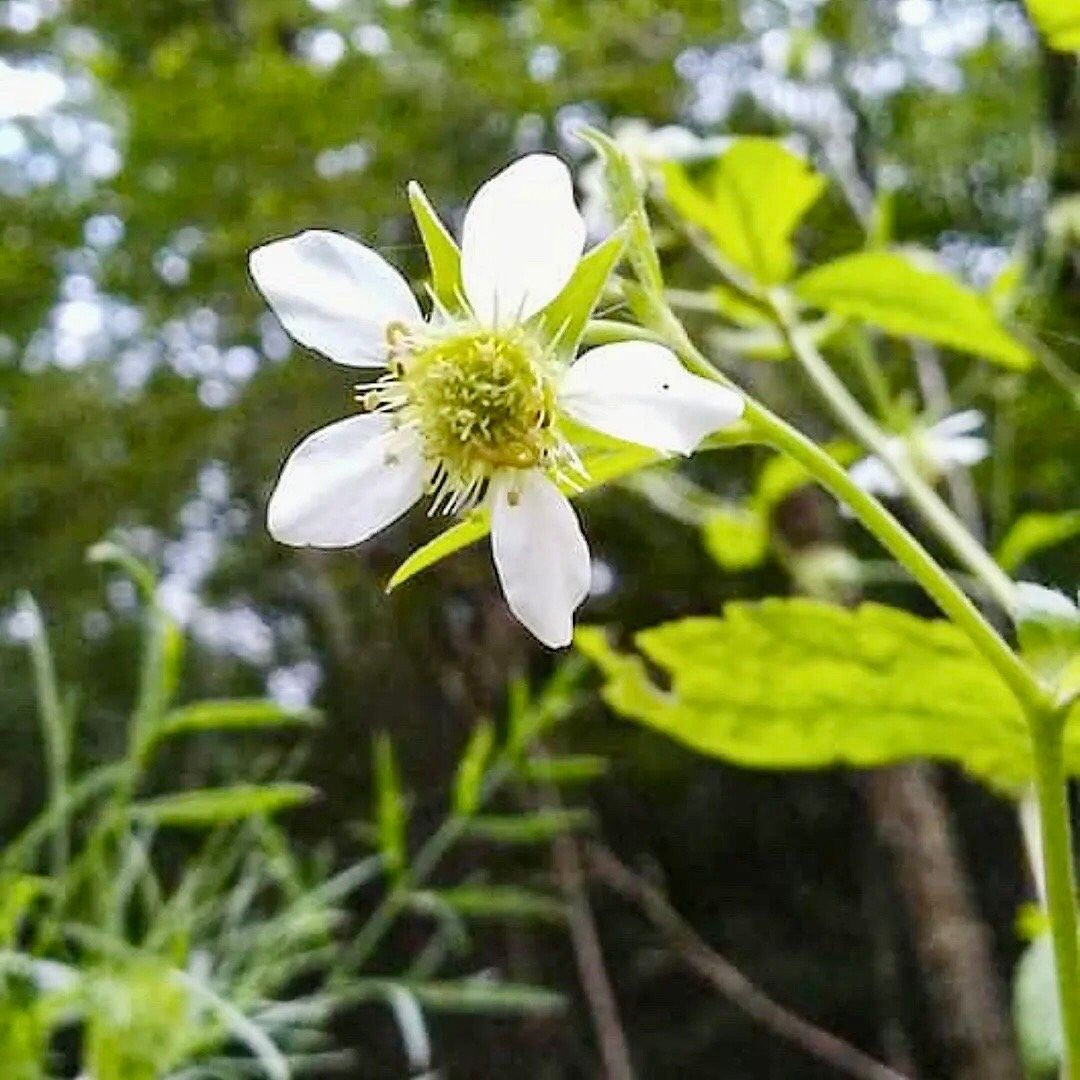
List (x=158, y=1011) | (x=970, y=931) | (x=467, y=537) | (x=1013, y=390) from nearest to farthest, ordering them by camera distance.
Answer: (x=467, y=537)
(x=158, y=1011)
(x=1013, y=390)
(x=970, y=931)

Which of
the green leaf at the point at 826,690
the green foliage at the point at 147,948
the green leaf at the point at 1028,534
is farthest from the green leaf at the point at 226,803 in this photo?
the green leaf at the point at 1028,534

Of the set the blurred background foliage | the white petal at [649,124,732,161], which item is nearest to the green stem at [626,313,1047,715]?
the white petal at [649,124,732,161]

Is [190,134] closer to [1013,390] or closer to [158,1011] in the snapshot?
[1013,390]

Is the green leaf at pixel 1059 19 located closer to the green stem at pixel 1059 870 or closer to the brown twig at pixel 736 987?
the green stem at pixel 1059 870

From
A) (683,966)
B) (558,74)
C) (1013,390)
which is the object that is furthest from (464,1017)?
(558,74)

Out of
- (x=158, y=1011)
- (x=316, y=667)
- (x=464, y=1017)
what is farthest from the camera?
(x=316, y=667)

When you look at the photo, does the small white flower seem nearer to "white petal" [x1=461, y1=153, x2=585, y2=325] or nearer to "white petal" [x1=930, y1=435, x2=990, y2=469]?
"white petal" [x1=461, y1=153, x2=585, y2=325]
